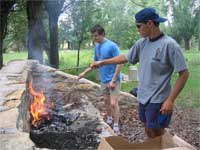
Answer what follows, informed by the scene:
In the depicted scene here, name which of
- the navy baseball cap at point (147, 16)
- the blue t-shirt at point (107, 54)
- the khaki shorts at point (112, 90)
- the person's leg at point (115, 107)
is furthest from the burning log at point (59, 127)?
the navy baseball cap at point (147, 16)

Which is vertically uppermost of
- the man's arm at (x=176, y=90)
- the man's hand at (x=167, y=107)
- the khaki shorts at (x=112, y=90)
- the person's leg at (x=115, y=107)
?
the man's arm at (x=176, y=90)

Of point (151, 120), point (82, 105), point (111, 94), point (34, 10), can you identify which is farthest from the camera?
point (34, 10)

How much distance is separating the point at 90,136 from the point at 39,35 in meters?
6.79

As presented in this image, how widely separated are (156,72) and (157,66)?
54 mm

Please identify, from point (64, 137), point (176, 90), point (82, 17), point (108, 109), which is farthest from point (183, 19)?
point (176, 90)

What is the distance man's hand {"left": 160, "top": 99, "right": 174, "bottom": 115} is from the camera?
3.14 m

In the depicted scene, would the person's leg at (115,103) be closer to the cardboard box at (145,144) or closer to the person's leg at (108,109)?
the person's leg at (108,109)

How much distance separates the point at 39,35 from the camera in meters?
11.2

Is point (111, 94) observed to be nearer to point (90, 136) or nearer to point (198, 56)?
point (90, 136)

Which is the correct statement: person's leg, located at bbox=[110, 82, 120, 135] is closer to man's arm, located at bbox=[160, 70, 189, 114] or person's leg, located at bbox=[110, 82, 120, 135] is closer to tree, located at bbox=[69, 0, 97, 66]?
man's arm, located at bbox=[160, 70, 189, 114]

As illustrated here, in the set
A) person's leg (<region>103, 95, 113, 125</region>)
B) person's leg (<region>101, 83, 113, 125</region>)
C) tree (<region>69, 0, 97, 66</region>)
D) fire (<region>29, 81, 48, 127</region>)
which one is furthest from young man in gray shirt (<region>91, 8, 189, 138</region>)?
tree (<region>69, 0, 97, 66</region>)

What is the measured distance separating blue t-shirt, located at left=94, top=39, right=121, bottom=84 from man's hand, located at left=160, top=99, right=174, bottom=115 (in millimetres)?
2189

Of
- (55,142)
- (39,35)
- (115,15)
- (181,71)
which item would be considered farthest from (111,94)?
(115,15)

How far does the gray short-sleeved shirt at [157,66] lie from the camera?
3.11 meters
